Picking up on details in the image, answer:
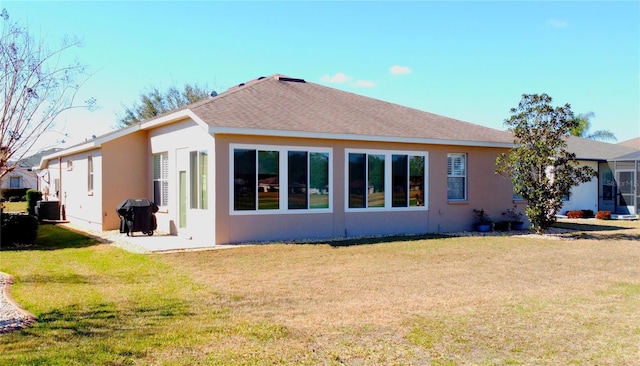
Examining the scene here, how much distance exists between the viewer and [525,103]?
1603 cm

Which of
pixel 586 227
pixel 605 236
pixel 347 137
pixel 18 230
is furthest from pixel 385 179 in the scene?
pixel 18 230

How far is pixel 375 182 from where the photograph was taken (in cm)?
1543

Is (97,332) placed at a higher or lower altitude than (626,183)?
lower

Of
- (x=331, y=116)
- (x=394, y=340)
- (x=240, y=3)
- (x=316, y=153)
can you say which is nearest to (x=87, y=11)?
(x=240, y=3)

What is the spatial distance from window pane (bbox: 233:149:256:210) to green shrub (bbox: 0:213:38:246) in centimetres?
562

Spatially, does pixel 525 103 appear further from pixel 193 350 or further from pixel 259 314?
pixel 193 350

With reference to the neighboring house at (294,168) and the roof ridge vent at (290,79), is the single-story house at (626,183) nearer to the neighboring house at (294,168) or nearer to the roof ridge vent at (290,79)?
the neighboring house at (294,168)

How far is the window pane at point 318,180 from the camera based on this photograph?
14.3 m

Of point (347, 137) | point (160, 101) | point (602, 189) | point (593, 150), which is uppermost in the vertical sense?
point (160, 101)

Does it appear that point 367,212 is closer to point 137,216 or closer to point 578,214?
point 137,216

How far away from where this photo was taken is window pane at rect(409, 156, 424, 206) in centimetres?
1609

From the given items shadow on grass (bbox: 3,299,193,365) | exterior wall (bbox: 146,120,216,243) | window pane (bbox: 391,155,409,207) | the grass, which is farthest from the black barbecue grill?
shadow on grass (bbox: 3,299,193,365)

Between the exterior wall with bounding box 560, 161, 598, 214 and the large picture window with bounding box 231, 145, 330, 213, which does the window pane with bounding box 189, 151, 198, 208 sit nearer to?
the large picture window with bounding box 231, 145, 330, 213

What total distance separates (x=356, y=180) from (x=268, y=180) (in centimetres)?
287
